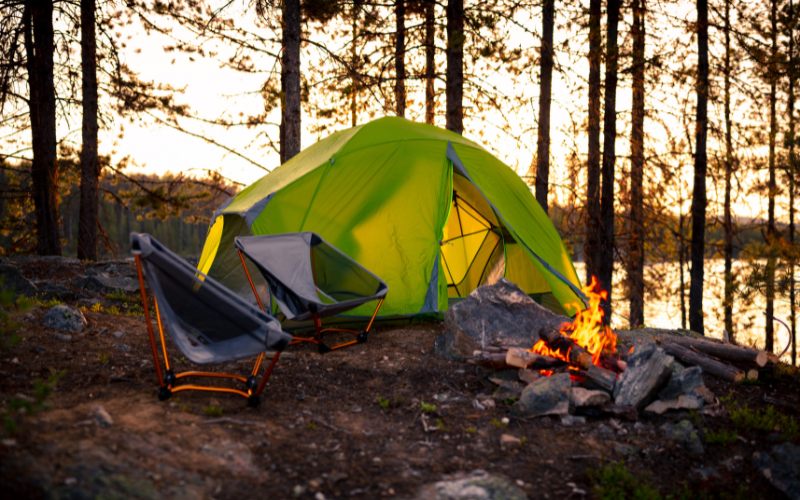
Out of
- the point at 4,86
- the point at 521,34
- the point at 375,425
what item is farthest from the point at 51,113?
the point at 375,425

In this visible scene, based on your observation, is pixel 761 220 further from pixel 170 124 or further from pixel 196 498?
pixel 196 498

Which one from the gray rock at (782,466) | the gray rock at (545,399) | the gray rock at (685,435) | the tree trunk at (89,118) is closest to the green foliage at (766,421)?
the gray rock at (782,466)

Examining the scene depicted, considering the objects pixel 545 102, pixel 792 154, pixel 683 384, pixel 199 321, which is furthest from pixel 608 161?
pixel 199 321

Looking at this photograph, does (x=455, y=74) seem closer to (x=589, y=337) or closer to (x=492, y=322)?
(x=492, y=322)

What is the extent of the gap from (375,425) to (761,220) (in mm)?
14080

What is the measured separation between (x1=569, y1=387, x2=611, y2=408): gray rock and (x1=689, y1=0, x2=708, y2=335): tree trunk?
350 inches

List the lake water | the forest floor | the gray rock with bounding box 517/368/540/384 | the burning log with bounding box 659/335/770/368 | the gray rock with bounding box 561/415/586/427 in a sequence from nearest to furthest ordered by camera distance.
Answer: the forest floor → the gray rock with bounding box 561/415/586/427 → the gray rock with bounding box 517/368/540/384 → the burning log with bounding box 659/335/770/368 → the lake water

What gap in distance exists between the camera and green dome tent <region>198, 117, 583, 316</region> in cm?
673

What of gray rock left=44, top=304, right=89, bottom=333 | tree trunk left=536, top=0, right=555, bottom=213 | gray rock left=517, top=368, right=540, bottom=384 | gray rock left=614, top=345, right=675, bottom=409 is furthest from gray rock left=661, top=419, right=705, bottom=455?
tree trunk left=536, top=0, right=555, bottom=213

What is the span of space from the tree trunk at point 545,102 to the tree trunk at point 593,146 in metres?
0.76

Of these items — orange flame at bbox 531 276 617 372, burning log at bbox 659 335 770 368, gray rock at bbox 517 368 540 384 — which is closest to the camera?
gray rock at bbox 517 368 540 384

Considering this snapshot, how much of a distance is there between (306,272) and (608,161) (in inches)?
286

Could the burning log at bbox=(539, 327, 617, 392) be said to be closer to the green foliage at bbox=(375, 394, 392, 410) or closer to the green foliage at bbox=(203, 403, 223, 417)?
the green foliage at bbox=(375, 394, 392, 410)

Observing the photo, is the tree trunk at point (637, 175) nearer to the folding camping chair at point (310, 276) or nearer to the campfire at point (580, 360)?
the campfire at point (580, 360)
